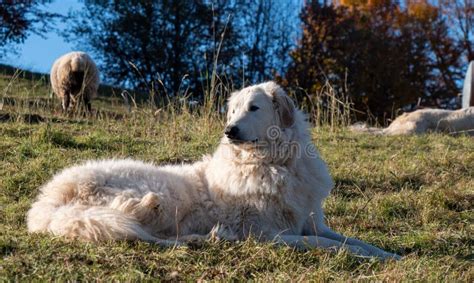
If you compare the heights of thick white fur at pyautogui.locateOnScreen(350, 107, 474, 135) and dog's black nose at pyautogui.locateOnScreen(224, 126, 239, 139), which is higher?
thick white fur at pyautogui.locateOnScreen(350, 107, 474, 135)

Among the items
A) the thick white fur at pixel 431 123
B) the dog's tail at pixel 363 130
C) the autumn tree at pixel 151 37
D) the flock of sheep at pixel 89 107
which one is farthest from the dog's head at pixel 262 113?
the autumn tree at pixel 151 37

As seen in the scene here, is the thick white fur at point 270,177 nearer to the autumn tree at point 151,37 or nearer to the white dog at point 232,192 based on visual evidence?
the white dog at point 232,192

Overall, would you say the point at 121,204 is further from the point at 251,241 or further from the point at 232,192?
the point at 251,241

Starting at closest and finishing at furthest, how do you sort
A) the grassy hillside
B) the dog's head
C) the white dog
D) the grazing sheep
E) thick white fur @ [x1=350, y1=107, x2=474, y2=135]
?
the grassy hillside < the white dog < the dog's head < thick white fur @ [x1=350, y1=107, x2=474, y2=135] < the grazing sheep

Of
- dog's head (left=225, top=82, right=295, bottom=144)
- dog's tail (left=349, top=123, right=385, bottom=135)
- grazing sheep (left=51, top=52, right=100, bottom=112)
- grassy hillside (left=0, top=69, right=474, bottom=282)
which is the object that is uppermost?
grazing sheep (left=51, top=52, right=100, bottom=112)

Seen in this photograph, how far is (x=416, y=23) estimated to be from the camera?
1201 inches

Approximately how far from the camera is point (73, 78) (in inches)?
539

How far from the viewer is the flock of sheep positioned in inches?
483

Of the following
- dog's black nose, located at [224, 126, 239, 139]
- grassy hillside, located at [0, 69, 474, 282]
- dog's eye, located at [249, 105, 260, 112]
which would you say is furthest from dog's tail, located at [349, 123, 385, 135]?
dog's black nose, located at [224, 126, 239, 139]

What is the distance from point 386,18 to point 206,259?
2851 cm

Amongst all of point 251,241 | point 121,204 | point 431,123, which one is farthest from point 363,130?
point 121,204

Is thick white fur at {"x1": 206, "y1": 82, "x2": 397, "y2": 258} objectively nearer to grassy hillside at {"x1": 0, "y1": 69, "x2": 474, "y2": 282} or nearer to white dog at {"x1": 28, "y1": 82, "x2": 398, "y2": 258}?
white dog at {"x1": 28, "y1": 82, "x2": 398, "y2": 258}

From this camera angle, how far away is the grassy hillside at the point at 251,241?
145 inches

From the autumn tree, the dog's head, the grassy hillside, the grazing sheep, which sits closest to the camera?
the grassy hillside
